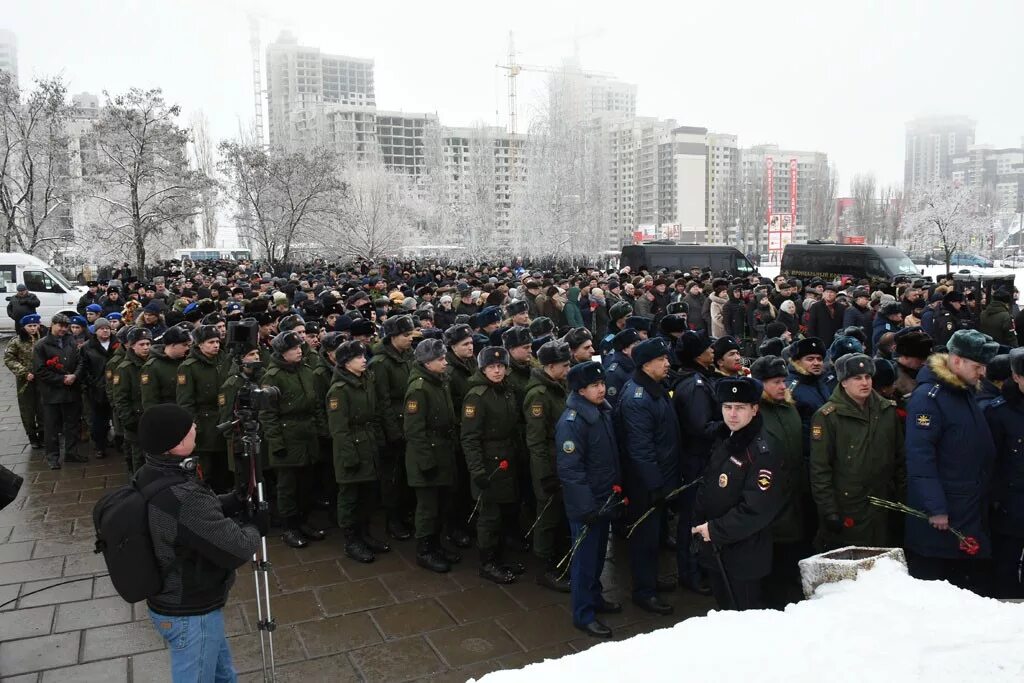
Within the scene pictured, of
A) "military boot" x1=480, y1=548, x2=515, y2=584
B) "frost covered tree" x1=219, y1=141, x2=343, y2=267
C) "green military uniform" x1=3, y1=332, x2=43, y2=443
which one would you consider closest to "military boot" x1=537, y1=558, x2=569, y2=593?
"military boot" x1=480, y1=548, x2=515, y2=584

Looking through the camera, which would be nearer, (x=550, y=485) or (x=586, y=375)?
(x=586, y=375)

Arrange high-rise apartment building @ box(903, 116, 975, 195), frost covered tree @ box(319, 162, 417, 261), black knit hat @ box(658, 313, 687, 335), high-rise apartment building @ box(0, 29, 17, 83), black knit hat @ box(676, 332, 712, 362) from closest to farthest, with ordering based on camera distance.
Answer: black knit hat @ box(676, 332, 712, 362), black knit hat @ box(658, 313, 687, 335), frost covered tree @ box(319, 162, 417, 261), high-rise apartment building @ box(0, 29, 17, 83), high-rise apartment building @ box(903, 116, 975, 195)

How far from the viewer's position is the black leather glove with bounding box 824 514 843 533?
4668 mm

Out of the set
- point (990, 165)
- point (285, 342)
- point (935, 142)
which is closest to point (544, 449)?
point (285, 342)

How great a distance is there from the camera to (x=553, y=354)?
5625mm

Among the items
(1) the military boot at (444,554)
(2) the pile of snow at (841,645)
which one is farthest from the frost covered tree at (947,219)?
(2) the pile of snow at (841,645)

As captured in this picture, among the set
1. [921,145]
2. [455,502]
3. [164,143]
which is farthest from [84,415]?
[921,145]

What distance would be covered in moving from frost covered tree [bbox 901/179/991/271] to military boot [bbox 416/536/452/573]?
46680mm

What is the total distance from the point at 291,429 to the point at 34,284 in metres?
17.5

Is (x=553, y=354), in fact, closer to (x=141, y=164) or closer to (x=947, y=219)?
(x=141, y=164)

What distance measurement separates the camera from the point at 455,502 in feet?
21.9

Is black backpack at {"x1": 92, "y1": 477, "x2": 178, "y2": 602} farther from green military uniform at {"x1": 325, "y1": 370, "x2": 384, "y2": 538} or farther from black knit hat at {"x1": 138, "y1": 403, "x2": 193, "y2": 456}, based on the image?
green military uniform at {"x1": 325, "y1": 370, "x2": 384, "y2": 538}

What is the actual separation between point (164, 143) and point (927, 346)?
30233mm

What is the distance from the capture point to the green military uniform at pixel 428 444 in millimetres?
6004
